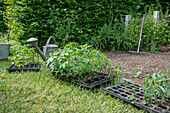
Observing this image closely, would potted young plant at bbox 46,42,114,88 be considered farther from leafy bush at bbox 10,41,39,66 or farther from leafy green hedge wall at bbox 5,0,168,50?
leafy green hedge wall at bbox 5,0,168,50

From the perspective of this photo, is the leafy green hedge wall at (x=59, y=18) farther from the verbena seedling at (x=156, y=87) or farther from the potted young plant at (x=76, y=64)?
the verbena seedling at (x=156, y=87)

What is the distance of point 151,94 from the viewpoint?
4.61 ft


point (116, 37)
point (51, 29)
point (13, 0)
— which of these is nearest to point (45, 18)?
point (51, 29)

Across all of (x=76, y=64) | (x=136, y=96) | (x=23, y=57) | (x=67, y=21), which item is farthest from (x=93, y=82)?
(x=67, y=21)

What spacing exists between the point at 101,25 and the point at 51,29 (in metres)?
1.71

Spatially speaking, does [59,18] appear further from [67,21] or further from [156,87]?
[156,87]

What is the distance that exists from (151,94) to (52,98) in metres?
1.02

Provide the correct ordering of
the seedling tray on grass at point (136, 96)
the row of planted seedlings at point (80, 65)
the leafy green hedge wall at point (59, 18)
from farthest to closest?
the leafy green hedge wall at point (59, 18)
the row of planted seedlings at point (80, 65)
the seedling tray on grass at point (136, 96)

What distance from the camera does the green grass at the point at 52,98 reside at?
1429mm

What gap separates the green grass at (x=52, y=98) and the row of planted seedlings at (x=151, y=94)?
0.07 meters

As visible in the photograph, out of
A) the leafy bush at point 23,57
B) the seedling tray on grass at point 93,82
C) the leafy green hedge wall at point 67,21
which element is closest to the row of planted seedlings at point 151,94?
the seedling tray on grass at point 93,82

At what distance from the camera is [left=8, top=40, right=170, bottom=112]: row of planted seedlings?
1.43m

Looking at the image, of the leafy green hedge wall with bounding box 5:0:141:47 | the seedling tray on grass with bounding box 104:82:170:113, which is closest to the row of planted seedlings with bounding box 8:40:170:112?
the seedling tray on grass with bounding box 104:82:170:113

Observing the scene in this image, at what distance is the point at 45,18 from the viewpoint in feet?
13.9
